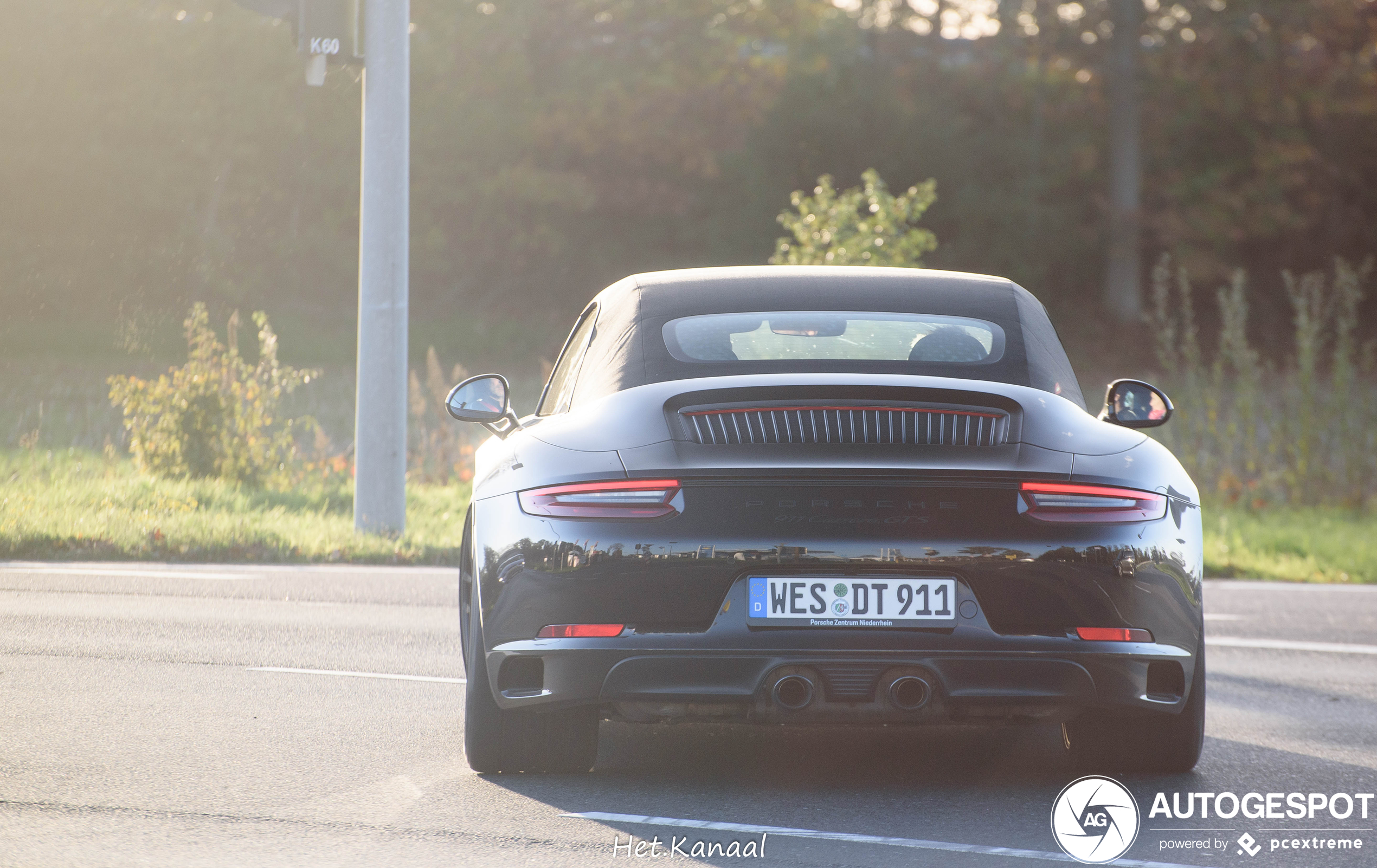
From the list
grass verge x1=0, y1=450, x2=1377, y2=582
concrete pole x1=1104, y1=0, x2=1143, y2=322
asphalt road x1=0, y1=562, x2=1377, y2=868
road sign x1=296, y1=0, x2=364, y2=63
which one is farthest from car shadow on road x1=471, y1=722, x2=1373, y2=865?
concrete pole x1=1104, y1=0, x2=1143, y2=322

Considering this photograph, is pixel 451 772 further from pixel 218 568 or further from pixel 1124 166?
pixel 1124 166

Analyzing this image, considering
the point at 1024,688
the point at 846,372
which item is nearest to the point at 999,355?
the point at 846,372

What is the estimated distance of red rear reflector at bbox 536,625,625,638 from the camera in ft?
13.7

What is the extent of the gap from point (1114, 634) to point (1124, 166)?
3359 cm

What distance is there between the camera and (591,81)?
36.9 meters

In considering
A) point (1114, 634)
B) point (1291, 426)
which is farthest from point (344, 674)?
point (1291, 426)

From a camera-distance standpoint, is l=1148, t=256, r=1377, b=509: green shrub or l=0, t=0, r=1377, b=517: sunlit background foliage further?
l=0, t=0, r=1377, b=517: sunlit background foliage

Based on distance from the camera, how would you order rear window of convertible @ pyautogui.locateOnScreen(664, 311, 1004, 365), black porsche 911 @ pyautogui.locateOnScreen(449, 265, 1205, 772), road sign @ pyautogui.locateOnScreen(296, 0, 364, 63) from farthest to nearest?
road sign @ pyautogui.locateOnScreen(296, 0, 364, 63) → rear window of convertible @ pyautogui.locateOnScreen(664, 311, 1004, 365) → black porsche 911 @ pyautogui.locateOnScreen(449, 265, 1205, 772)

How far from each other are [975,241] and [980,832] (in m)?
31.3

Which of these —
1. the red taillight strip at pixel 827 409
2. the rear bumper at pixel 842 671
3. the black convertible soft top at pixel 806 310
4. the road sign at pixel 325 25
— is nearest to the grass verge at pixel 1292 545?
the black convertible soft top at pixel 806 310

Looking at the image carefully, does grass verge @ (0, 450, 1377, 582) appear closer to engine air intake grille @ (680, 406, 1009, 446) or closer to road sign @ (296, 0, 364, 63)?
road sign @ (296, 0, 364, 63)

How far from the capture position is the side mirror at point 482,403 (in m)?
5.37

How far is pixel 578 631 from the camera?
419 cm

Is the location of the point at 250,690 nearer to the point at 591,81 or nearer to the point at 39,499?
the point at 39,499
